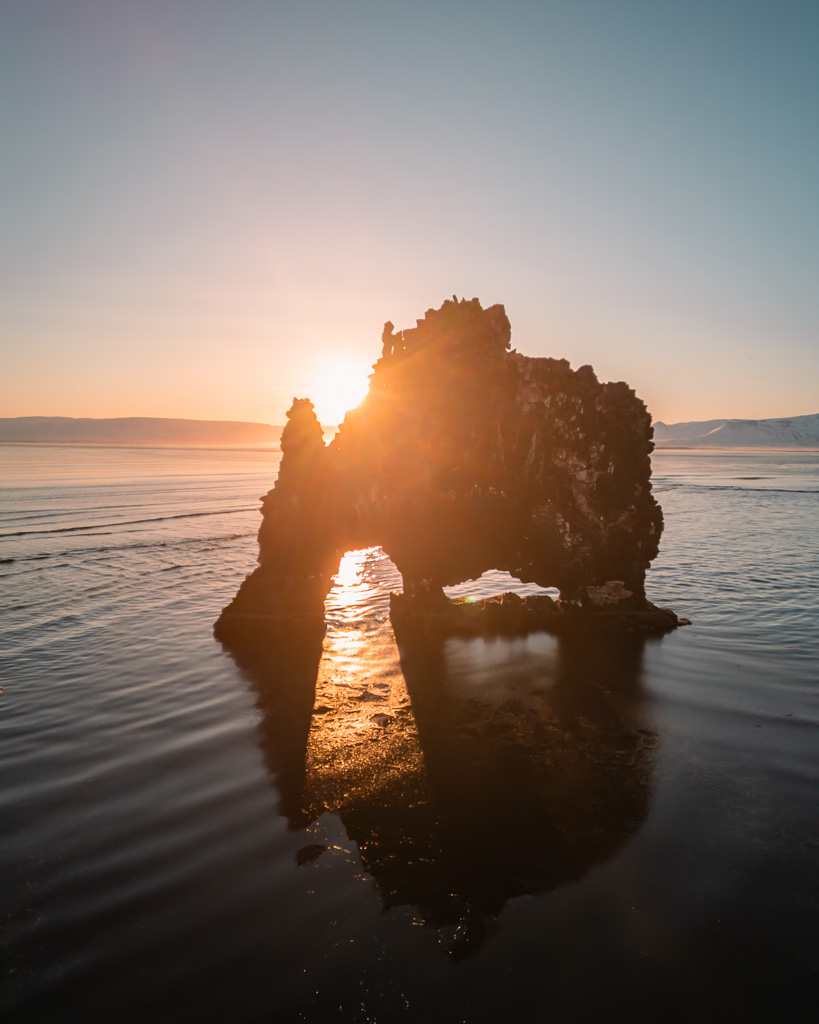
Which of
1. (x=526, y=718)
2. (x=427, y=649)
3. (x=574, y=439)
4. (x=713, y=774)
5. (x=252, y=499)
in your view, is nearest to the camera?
(x=713, y=774)

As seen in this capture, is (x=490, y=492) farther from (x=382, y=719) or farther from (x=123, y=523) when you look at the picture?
(x=123, y=523)

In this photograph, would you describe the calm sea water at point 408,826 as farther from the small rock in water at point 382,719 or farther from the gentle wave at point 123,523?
the gentle wave at point 123,523

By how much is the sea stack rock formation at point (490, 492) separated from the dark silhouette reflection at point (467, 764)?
113 inches

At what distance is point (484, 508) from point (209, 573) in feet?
51.6

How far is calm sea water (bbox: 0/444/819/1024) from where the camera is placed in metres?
6.80

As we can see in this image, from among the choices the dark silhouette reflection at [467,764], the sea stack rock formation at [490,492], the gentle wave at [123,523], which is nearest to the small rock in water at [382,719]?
the dark silhouette reflection at [467,764]

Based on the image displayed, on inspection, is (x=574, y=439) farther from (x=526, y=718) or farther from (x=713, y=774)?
(x=713, y=774)

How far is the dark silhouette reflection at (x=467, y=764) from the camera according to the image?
866 cm

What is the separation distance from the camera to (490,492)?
20125 millimetres

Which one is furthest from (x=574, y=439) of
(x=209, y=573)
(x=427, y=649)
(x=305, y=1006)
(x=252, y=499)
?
(x=252, y=499)

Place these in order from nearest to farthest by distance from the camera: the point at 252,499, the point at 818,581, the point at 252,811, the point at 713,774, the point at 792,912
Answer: the point at 792,912, the point at 252,811, the point at 713,774, the point at 818,581, the point at 252,499

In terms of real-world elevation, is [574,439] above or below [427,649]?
above

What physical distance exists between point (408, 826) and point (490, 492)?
40.0 ft

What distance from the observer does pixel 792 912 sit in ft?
25.5
